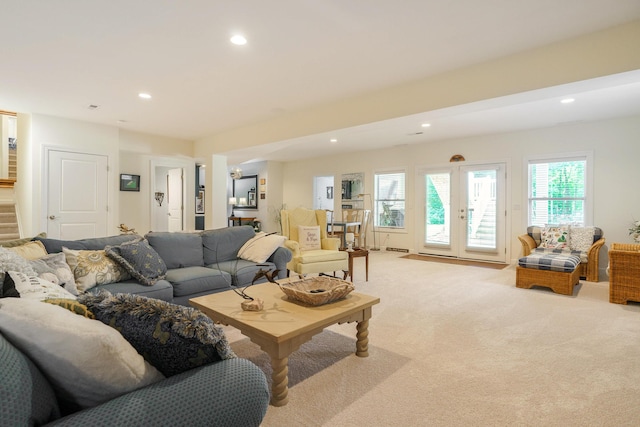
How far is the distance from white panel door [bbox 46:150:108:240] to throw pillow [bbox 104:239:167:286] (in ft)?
11.5

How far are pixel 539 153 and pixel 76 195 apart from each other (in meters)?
7.85

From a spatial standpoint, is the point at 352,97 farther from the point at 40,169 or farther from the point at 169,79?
the point at 40,169

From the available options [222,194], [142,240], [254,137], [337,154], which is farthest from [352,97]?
[337,154]

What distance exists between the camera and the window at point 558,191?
5.55m

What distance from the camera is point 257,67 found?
338 centimetres

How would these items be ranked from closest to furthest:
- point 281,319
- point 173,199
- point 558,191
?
point 281,319 < point 558,191 < point 173,199

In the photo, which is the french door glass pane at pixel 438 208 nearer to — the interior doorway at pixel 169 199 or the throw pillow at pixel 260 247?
the throw pillow at pixel 260 247

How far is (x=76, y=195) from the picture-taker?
5.63m

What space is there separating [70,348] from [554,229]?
615 cm

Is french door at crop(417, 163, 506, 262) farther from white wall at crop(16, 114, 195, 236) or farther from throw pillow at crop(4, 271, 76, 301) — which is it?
throw pillow at crop(4, 271, 76, 301)

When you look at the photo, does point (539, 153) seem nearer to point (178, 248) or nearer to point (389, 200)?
point (389, 200)

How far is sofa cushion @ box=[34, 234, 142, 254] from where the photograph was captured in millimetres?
2689

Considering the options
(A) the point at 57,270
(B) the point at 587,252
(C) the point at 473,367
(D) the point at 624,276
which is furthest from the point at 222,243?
(B) the point at 587,252

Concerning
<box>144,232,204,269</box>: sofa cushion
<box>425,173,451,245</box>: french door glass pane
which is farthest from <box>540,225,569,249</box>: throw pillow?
<box>144,232,204,269</box>: sofa cushion
